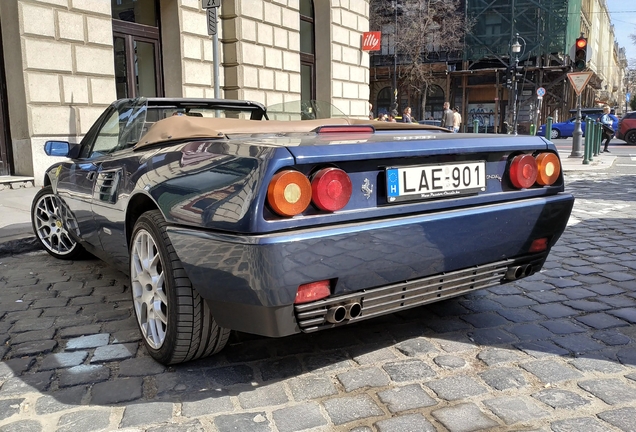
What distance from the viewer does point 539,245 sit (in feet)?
9.74

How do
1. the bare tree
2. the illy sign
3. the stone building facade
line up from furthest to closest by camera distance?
1. the bare tree
2. the illy sign
3. the stone building facade

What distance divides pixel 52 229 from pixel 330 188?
11.6 feet

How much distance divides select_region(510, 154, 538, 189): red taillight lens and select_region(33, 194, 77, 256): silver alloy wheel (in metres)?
3.42

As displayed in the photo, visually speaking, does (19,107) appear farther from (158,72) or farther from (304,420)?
(304,420)

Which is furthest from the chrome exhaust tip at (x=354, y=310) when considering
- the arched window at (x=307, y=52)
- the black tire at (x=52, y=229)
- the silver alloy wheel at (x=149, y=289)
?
the arched window at (x=307, y=52)

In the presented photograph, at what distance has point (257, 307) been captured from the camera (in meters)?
2.18

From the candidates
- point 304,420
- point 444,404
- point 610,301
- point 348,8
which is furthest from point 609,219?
point 348,8

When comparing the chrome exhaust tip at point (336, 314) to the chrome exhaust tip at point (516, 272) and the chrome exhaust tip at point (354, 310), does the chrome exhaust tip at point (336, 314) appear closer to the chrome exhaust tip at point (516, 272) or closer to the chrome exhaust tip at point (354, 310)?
the chrome exhaust tip at point (354, 310)

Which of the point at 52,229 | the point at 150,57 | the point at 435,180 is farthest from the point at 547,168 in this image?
the point at 150,57

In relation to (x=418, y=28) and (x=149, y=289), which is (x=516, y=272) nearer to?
(x=149, y=289)

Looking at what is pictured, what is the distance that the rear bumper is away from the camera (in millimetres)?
2100

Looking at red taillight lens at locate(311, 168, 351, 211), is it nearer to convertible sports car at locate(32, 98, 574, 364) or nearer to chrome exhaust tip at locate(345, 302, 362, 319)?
convertible sports car at locate(32, 98, 574, 364)

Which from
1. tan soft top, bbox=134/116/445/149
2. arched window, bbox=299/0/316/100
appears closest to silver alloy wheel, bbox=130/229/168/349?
tan soft top, bbox=134/116/445/149

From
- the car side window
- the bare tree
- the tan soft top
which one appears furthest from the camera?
the bare tree
